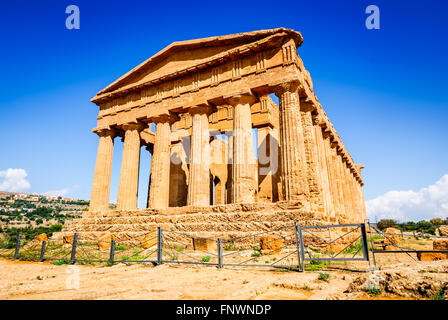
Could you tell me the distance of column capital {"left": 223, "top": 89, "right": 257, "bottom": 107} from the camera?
15000 mm

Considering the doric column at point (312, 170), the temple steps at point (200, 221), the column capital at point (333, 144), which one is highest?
the column capital at point (333, 144)

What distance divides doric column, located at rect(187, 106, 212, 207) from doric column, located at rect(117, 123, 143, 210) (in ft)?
16.1

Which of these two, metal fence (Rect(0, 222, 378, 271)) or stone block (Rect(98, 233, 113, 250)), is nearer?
metal fence (Rect(0, 222, 378, 271))

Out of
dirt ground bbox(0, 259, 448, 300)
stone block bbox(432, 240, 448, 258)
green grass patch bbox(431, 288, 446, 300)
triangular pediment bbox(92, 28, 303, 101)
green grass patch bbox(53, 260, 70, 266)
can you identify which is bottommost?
green grass patch bbox(53, 260, 70, 266)

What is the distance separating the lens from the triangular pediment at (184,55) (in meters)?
15.2

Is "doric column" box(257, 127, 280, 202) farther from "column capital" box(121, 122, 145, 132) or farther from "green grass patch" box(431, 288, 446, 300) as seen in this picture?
"green grass patch" box(431, 288, 446, 300)

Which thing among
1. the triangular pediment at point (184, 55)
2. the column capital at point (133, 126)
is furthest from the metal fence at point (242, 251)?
the triangular pediment at point (184, 55)

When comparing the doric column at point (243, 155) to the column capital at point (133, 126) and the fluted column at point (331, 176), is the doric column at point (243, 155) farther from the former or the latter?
the fluted column at point (331, 176)

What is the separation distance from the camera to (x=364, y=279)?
4047 mm

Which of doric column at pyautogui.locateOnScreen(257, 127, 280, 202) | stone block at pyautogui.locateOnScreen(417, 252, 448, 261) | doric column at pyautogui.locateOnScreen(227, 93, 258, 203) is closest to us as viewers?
stone block at pyautogui.locateOnScreen(417, 252, 448, 261)

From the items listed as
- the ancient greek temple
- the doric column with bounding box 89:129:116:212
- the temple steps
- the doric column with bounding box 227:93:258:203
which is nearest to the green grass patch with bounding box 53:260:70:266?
the temple steps

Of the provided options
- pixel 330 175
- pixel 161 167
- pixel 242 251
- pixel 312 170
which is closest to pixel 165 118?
pixel 161 167

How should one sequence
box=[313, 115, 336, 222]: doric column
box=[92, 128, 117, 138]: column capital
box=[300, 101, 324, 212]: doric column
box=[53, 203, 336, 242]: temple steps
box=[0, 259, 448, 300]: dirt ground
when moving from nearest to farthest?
box=[0, 259, 448, 300]: dirt ground → box=[53, 203, 336, 242]: temple steps → box=[300, 101, 324, 212]: doric column → box=[313, 115, 336, 222]: doric column → box=[92, 128, 117, 138]: column capital
